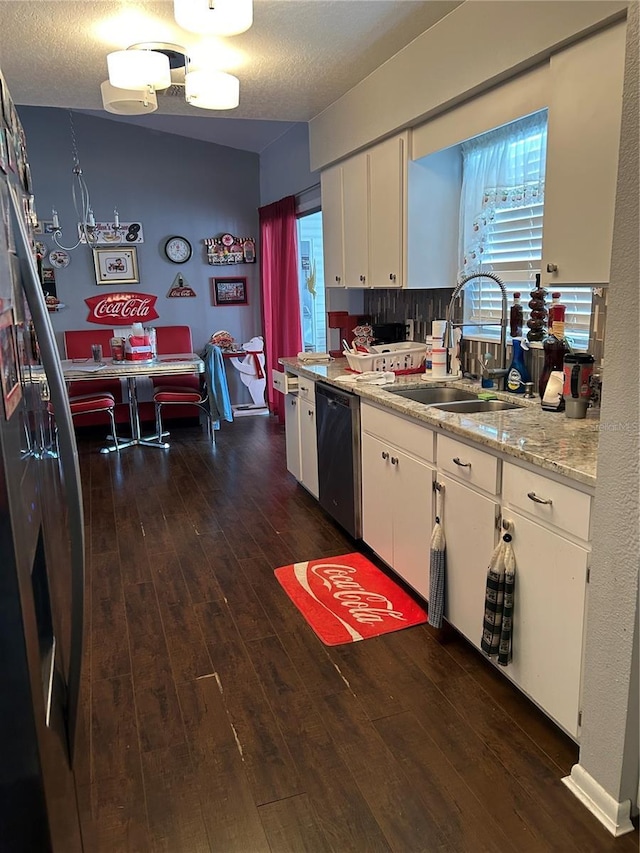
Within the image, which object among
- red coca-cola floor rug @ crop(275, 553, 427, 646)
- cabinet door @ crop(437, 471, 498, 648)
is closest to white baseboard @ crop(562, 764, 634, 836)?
cabinet door @ crop(437, 471, 498, 648)

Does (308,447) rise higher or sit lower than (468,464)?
lower

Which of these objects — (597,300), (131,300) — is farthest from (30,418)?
(131,300)

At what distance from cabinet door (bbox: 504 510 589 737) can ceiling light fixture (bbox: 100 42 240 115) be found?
2.40m

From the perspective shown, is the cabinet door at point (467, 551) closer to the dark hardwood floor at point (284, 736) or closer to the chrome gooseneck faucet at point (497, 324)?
the dark hardwood floor at point (284, 736)

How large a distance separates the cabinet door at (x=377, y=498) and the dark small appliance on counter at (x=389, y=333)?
1.02 metres

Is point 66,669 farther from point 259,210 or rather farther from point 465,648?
point 259,210

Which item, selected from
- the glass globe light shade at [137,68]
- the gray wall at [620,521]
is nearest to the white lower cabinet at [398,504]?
the gray wall at [620,521]

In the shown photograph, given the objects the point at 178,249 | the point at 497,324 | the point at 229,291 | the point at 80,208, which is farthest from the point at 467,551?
→ the point at 80,208

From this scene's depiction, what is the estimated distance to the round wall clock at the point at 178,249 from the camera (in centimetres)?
654

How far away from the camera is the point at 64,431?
3.29ft

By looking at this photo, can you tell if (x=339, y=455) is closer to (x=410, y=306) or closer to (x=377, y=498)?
(x=377, y=498)

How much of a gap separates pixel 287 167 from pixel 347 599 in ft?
14.2

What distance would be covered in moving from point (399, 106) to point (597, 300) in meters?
1.48

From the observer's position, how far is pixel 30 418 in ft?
3.08
